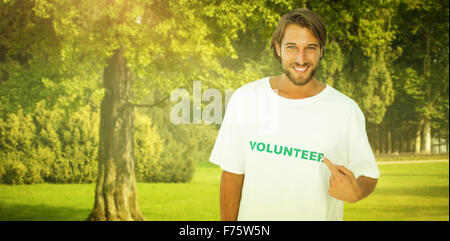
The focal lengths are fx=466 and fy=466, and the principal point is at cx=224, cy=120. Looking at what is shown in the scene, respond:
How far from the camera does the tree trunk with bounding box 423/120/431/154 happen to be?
9805 millimetres

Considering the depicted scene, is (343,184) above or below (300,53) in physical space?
below

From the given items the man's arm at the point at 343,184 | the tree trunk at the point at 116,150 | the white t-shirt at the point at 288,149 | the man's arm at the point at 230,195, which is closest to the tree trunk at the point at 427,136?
the tree trunk at the point at 116,150

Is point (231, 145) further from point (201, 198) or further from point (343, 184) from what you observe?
point (201, 198)

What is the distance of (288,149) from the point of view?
246 cm

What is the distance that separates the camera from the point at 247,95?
2523 mm

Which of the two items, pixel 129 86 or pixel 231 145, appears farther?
pixel 129 86

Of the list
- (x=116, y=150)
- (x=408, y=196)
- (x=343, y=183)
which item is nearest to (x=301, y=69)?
(x=343, y=183)

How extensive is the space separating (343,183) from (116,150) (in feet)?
19.5

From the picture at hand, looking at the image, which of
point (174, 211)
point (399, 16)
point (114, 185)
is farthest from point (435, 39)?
point (114, 185)

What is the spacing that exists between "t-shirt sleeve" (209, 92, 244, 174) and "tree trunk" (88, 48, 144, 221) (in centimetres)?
544

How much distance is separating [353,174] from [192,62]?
574 cm

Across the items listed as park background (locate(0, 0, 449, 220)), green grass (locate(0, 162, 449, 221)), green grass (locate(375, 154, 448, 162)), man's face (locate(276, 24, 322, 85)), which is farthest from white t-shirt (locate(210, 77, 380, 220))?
green grass (locate(375, 154, 448, 162))

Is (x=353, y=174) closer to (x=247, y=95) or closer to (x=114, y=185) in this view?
(x=247, y=95)

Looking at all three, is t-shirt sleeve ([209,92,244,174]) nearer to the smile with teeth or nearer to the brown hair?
the smile with teeth
